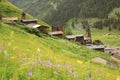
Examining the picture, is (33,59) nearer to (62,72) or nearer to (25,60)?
(25,60)

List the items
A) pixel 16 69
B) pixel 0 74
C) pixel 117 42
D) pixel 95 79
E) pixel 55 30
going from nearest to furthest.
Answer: pixel 0 74, pixel 16 69, pixel 95 79, pixel 55 30, pixel 117 42

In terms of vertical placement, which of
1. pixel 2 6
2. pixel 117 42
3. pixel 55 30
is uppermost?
pixel 2 6

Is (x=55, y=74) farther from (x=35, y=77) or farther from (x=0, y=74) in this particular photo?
(x=0, y=74)

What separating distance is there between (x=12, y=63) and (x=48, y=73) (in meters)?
1.18

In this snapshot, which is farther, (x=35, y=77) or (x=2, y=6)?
(x=2, y=6)

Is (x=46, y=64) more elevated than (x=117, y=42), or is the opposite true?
(x=46, y=64)

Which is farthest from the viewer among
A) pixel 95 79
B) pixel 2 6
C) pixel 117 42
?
pixel 117 42

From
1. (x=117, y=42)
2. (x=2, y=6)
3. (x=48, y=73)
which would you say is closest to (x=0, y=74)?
(x=48, y=73)

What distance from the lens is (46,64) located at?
9914 millimetres

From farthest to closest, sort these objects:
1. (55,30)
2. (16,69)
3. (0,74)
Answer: (55,30) < (16,69) < (0,74)

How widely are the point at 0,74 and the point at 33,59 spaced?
2305 millimetres

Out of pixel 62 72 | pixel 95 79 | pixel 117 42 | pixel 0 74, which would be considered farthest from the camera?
pixel 117 42

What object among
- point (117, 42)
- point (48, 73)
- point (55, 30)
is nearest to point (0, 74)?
point (48, 73)

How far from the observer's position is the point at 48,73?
933 centimetres
